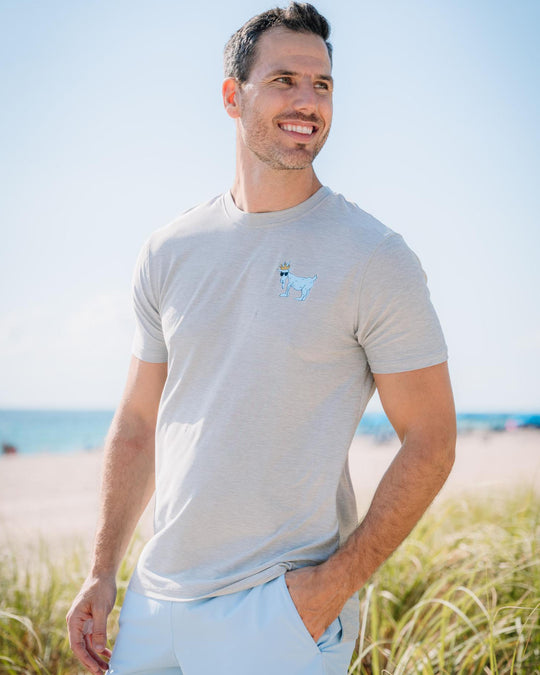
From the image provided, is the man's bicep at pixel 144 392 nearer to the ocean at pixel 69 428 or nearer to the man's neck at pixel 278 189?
the man's neck at pixel 278 189

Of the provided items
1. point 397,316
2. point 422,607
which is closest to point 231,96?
point 397,316

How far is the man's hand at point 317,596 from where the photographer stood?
1.70 m

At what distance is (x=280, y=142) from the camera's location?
2.06 m

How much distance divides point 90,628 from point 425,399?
1.20m

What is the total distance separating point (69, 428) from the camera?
Answer: 1802 inches

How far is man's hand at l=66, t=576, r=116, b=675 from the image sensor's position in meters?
2.04

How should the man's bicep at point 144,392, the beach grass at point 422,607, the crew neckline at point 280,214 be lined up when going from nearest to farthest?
the crew neckline at point 280,214 < the man's bicep at point 144,392 < the beach grass at point 422,607

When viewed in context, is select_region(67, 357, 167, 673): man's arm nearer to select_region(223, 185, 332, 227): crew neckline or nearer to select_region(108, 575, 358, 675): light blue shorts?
select_region(108, 575, 358, 675): light blue shorts

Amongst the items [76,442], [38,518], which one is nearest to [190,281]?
[38,518]

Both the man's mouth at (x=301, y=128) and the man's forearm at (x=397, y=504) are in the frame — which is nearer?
the man's forearm at (x=397, y=504)

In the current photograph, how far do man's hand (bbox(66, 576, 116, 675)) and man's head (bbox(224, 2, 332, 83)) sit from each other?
5.43 feet

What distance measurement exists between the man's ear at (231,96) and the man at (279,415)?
11 cm

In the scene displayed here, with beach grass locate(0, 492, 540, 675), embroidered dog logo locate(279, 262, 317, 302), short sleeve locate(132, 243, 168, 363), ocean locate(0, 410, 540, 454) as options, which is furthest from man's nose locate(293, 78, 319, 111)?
ocean locate(0, 410, 540, 454)

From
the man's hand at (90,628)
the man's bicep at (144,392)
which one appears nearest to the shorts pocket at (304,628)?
the man's hand at (90,628)
